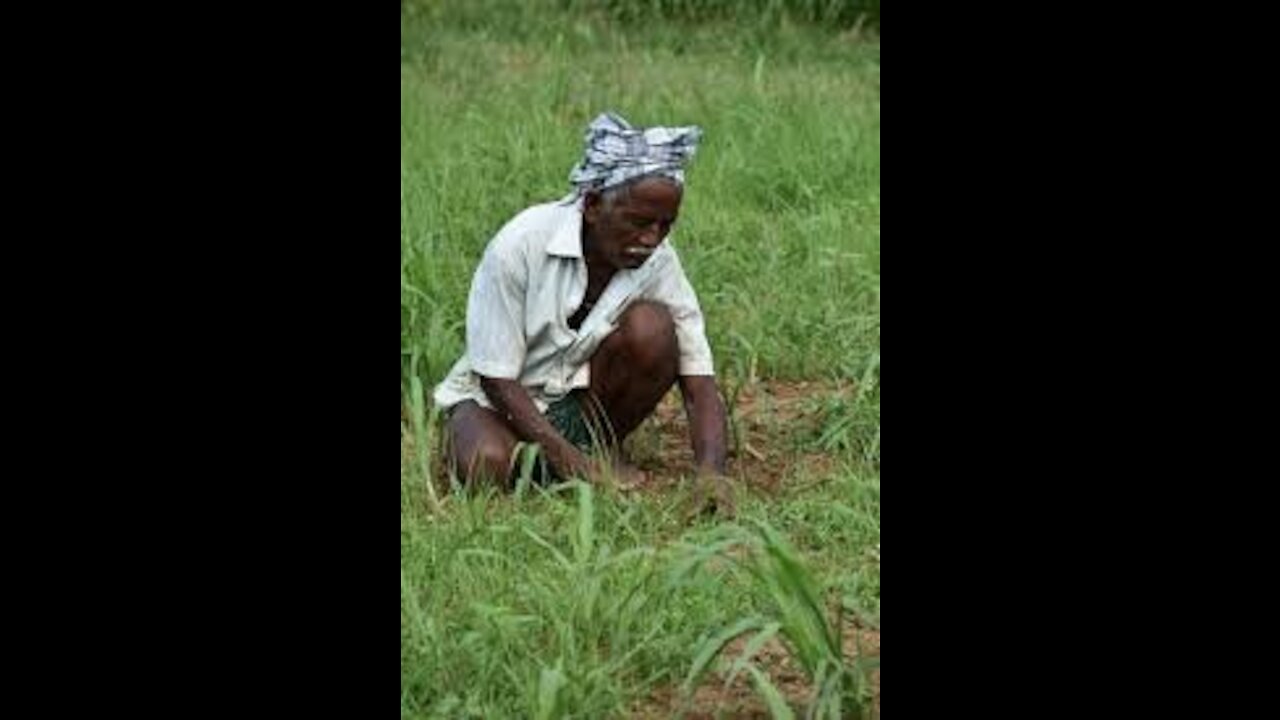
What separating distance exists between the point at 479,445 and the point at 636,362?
16.5 inches

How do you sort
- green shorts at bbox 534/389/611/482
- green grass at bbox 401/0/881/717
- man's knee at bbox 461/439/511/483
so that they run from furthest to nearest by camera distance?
1. green shorts at bbox 534/389/611/482
2. man's knee at bbox 461/439/511/483
3. green grass at bbox 401/0/881/717

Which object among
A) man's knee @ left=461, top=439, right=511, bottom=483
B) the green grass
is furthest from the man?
the green grass

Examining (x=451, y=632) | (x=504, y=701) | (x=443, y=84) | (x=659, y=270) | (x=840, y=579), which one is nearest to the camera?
(x=504, y=701)

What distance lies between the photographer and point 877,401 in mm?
6133

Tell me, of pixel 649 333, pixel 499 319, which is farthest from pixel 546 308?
pixel 649 333

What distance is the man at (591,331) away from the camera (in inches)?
217

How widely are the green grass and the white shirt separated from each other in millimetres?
196

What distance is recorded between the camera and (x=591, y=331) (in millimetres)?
5719

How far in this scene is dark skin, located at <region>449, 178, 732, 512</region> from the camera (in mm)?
5504

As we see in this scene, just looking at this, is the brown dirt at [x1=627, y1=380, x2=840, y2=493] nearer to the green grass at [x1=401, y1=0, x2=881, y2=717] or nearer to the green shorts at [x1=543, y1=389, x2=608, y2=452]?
the green grass at [x1=401, y1=0, x2=881, y2=717]
